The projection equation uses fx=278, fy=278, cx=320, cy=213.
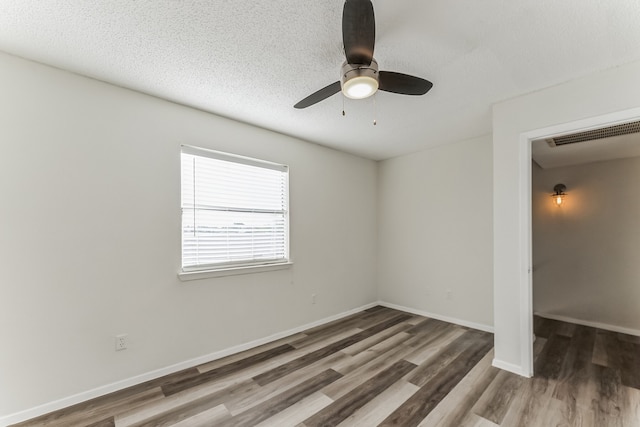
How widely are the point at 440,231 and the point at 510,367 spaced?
1.96 meters

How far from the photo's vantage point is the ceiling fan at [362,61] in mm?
1303

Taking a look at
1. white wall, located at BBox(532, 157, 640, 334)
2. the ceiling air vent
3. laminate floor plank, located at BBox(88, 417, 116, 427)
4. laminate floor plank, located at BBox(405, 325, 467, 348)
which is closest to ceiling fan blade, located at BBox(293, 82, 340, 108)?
the ceiling air vent

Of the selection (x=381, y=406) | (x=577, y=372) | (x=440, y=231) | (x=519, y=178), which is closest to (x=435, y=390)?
(x=381, y=406)

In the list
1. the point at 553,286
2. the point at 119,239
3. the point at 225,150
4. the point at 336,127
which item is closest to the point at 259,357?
the point at 119,239

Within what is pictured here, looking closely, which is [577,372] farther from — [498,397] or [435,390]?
[435,390]

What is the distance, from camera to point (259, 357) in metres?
2.93

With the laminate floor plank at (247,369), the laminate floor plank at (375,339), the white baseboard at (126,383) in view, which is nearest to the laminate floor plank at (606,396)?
the laminate floor plank at (375,339)

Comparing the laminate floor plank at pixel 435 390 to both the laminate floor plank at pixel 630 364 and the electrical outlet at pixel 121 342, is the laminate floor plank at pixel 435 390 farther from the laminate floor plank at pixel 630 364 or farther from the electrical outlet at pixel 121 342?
the electrical outlet at pixel 121 342

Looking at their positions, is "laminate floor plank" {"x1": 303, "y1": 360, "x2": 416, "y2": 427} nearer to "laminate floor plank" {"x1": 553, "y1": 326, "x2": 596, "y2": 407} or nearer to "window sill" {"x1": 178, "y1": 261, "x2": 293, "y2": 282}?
A: "laminate floor plank" {"x1": 553, "y1": 326, "x2": 596, "y2": 407}

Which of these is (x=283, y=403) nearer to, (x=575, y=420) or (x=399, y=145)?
(x=575, y=420)

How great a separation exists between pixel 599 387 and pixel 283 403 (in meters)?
2.59

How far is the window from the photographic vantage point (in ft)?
9.24

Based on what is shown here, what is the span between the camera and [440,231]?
416cm

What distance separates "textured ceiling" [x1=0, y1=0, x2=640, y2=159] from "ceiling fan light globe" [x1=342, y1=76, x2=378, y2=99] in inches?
17.2
